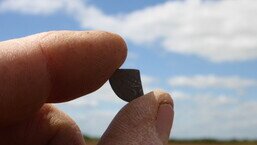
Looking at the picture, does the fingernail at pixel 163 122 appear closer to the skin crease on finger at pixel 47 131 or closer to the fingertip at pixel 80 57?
the fingertip at pixel 80 57

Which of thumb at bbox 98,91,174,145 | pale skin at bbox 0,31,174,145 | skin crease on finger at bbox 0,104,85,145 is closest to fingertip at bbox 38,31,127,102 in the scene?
pale skin at bbox 0,31,174,145

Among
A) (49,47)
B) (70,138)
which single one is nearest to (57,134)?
(70,138)

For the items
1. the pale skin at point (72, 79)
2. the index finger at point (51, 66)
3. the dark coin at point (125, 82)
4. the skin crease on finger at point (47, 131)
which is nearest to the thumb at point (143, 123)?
the pale skin at point (72, 79)

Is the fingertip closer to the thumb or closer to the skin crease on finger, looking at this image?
the thumb

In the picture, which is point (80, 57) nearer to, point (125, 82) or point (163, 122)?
point (125, 82)

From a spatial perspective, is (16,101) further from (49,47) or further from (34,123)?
(34,123)

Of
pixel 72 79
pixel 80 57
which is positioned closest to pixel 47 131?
pixel 72 79
